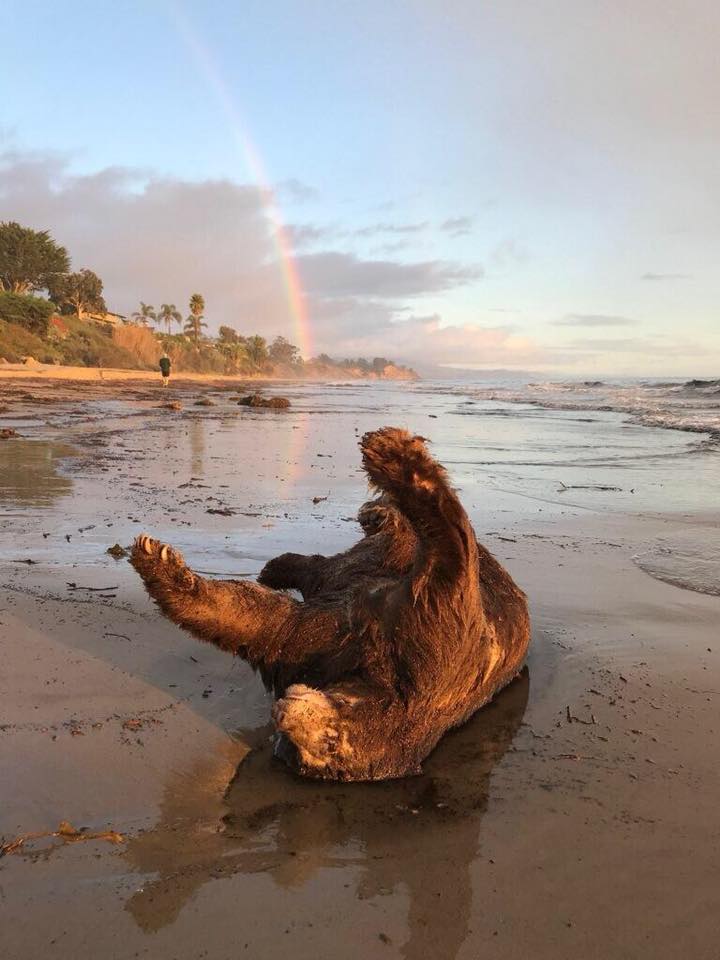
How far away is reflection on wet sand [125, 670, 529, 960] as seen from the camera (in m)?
1.84

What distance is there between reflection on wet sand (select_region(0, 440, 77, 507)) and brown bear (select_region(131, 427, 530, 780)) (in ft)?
15.5

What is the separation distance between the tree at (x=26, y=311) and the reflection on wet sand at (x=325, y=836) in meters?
→ 51.6

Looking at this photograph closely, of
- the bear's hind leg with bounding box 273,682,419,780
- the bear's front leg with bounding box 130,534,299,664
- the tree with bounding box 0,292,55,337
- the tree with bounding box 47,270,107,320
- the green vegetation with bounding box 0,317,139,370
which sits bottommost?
the bear's hind leg with bounding box 273,682,419,780

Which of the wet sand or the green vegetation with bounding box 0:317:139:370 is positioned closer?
the wet sand

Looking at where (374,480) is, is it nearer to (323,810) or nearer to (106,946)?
(323,810)

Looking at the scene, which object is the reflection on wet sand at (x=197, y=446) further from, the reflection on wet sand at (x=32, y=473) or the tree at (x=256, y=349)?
the tree at (x=256, y=349)

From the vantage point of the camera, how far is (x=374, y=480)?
2.41m

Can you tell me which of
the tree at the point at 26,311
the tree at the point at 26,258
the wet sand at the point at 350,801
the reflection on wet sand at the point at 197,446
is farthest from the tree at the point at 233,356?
the wet sand at the point at 350,801

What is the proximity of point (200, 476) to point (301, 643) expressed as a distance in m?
6.68

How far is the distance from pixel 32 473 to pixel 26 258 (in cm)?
6164

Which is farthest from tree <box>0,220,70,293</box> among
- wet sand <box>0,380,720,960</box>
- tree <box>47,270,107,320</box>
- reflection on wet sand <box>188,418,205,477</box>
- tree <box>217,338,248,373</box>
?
wet sand <box>0,380,720,960</box>

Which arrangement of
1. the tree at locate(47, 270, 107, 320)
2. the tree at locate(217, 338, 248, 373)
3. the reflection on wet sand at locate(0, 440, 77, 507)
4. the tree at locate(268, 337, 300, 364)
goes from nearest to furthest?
the reflection on wet sand at locate(0, 440, 77, 507), the tree at locate(47, 270, 107, 320), the tree at locate(217, 338, 248, 373), the tree at locate(268, 337, 300, 364)

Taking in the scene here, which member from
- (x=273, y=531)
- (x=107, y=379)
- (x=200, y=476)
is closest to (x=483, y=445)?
(x=200, y=476)

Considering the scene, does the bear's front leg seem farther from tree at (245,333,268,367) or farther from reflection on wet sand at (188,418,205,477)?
tree at (245,333,268,367)
